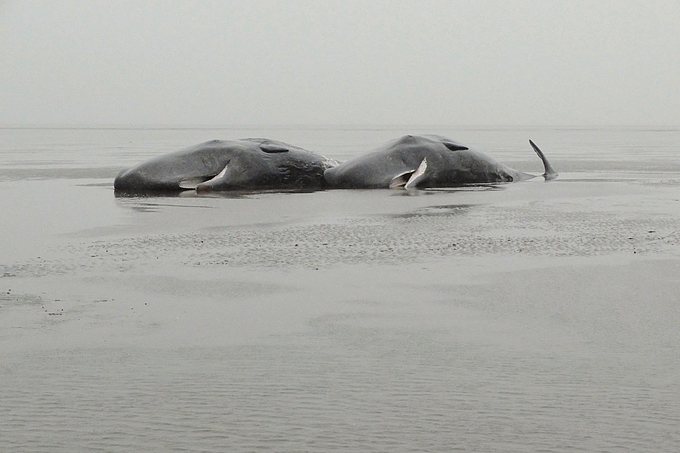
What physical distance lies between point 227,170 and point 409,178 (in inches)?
107

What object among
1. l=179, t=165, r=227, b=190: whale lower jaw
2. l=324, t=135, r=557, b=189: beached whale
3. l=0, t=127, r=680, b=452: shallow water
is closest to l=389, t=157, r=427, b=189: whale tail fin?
l=324, t=135, r=557, b=189: beached whale

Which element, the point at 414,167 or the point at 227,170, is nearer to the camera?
the point at 227,170

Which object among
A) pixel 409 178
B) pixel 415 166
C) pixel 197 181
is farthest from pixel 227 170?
pixel 415 166

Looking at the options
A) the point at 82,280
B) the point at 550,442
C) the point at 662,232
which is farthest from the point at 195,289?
the point at 662,232

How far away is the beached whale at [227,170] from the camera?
12617mm

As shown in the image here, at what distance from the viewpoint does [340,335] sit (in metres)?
4.27

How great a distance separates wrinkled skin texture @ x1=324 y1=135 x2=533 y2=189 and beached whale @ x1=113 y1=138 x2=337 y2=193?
0.48 metres

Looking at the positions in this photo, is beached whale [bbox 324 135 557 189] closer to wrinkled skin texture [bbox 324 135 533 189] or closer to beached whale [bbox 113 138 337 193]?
wrinkled skin texture [bbox 324 135 533 189]

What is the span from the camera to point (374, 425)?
3033mm

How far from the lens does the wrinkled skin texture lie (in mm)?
13258

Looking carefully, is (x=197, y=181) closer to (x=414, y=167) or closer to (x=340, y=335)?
(x=414, y=167)

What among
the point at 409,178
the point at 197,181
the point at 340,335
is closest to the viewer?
the point at 340,335

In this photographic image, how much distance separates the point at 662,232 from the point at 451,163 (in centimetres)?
605

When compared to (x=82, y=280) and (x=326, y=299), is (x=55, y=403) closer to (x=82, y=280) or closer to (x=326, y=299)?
(x=326, y=299)
